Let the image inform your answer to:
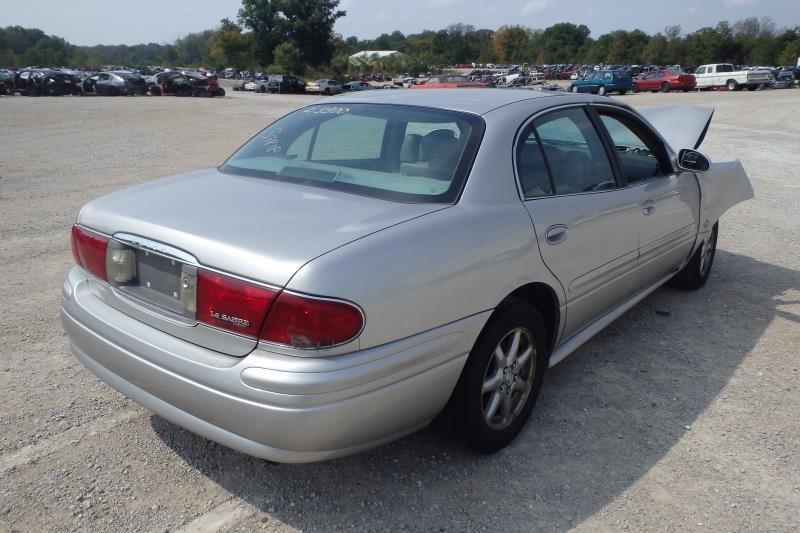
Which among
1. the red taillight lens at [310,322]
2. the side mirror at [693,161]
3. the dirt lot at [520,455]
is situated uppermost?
the side mirror at [693,161]

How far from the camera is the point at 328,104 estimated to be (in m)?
3.80

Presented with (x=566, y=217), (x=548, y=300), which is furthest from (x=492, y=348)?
(x=566, y=217)

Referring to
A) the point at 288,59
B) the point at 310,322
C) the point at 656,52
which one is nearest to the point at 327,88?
the point at 288,59

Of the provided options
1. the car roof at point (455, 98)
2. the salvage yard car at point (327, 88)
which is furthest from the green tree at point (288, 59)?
the car roof at point (455, 98)

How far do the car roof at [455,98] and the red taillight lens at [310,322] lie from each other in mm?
1448

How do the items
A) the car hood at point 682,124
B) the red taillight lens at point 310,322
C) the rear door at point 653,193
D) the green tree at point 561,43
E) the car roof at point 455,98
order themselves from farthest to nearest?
1. the green tree at point 561,43
2. the car hood at point 682,124
3. the rear door at point 653,193
4. the car roof at point 455,98
5. the red taillight lens at point 310,322

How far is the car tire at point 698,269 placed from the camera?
5.14 metres

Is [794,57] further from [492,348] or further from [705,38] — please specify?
[492,348]

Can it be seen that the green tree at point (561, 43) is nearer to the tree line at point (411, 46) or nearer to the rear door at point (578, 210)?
the tree line at point (411, 46)

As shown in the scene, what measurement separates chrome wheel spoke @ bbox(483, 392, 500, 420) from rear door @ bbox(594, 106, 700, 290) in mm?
1544

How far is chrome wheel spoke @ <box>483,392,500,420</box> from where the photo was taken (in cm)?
294

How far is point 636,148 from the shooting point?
4422 millimetres

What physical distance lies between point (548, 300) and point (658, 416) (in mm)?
901

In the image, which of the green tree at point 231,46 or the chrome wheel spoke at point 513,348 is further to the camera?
the green tree at point 231,46
